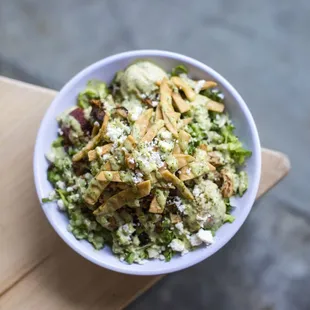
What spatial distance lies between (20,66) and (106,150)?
73 centimetres

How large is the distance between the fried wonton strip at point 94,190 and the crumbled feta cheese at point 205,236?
8.5 inches

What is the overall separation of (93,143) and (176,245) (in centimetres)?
26

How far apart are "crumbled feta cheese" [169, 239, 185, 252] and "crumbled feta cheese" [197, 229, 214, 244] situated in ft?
0.14

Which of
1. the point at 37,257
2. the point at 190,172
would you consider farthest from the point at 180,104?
the point at 37,257

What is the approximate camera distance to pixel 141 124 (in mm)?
1135

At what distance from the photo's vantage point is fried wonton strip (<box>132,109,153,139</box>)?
1.12m

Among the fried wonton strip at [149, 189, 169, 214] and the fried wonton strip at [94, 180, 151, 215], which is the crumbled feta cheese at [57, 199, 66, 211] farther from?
the fried wonton strip at [149, 189, 169, 214]

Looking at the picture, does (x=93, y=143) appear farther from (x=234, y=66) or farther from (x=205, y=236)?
(x=234, y=66)

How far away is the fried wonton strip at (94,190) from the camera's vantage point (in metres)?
1.12

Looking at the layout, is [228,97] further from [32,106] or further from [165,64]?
[32,106]

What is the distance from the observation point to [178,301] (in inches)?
65.2

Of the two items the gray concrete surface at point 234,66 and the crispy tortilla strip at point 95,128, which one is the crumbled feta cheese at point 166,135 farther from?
the gray concrete surface at point 234,66

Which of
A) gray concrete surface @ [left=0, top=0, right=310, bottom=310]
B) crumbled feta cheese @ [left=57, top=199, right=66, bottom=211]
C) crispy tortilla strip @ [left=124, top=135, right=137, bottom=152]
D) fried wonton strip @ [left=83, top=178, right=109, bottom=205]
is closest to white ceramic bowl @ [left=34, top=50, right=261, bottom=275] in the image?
crumbled feta cheese @ [left=57, top=199, right=66, bottom=211]

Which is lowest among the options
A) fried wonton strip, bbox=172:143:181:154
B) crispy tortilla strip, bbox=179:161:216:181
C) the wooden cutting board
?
the wooden cutting board
